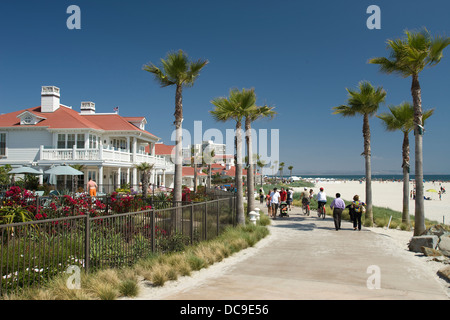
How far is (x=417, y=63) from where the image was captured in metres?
13.5

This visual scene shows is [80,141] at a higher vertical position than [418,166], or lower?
higher

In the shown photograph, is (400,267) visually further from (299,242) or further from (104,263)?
(104,263)

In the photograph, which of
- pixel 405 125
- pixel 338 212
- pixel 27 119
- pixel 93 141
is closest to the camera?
pixel 338 212

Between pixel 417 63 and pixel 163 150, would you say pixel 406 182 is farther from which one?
pixel 163 150

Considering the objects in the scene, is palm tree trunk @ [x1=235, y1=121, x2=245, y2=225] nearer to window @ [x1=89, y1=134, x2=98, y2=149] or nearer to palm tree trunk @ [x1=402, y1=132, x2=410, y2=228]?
palm tree trunk @ [x1=402, y1=132, x2=410, y2=228]

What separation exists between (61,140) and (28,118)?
3692 mm

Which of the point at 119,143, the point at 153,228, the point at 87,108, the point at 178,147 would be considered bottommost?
the point at 153,228

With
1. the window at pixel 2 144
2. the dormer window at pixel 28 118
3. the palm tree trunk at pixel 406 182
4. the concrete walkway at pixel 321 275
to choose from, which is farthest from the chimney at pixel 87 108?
the concrete walkway at pixel 321 275

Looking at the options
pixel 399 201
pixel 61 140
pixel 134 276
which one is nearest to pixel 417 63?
pixel 134 276

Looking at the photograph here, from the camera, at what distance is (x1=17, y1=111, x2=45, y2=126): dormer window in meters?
29.8

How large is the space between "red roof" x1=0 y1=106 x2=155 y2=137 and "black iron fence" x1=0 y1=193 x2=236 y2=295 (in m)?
21.7

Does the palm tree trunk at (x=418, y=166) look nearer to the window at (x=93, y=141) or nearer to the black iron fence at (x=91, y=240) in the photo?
the black iron fence at (x=91, y=240)
